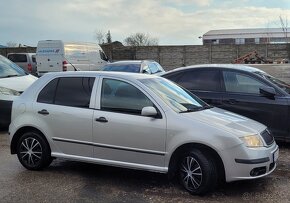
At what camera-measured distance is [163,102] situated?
570 centimetres

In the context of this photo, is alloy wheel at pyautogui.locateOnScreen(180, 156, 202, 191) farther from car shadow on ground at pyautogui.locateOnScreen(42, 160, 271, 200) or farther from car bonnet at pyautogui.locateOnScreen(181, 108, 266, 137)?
car bonnet at pyautogui.locateOnScreen(181, 108, 266, 137)

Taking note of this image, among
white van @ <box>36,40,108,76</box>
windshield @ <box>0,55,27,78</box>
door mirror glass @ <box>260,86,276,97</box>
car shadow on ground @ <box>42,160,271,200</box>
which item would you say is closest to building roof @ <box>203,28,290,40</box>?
white van @ <box>36,40,108,76</box>

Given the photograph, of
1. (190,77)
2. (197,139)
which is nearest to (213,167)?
(197,139)

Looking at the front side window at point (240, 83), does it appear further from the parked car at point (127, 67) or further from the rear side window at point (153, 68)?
the rear side window at point (153, 68)

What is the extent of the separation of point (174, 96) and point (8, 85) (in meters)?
5.58

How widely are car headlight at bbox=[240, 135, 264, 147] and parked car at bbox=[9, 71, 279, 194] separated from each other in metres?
0.01

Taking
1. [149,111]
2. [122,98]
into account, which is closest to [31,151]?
[122,98]

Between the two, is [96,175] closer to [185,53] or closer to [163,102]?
[163,102]

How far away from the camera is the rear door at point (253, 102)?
7.73 metres

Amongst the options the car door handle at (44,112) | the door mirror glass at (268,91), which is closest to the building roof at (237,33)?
the door mirror glass at (268,91)

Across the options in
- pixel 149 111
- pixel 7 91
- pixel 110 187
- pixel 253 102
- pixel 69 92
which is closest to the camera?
pixel 149 111

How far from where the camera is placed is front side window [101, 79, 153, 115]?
5809mm

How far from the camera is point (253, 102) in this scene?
26.0 feet

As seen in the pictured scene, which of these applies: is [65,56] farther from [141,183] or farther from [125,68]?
[141,183]
